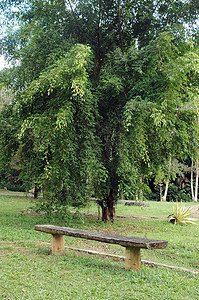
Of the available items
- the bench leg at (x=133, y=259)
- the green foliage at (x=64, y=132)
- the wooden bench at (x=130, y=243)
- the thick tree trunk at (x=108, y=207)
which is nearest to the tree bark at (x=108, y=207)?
the thick tree trunk at (x=108, y=207)

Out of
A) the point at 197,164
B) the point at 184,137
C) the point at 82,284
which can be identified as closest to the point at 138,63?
the point at 184,137

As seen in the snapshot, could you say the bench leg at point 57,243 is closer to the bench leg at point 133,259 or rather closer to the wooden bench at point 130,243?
the wooden bench at point 130,243

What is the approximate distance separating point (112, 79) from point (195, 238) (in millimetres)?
4811

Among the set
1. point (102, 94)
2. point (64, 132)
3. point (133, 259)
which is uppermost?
point (102, 94)

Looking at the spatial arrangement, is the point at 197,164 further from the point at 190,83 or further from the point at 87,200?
the point at 87,200

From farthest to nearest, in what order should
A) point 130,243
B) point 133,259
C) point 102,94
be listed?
point 102,94, point 133,259, point 130,243

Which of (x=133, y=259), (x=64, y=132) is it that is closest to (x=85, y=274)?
(x=133, y=259)

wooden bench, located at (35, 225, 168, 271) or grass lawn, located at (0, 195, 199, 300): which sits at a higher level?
wooden bench, located at (35, 225, 168, 271)

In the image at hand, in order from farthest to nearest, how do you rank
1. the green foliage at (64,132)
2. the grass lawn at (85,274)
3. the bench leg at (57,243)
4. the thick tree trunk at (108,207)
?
the thick tree trunk at (108,207) < the green foliage at (64,132) < the bench leg at (57,243) < the grass lawn at (85,274)

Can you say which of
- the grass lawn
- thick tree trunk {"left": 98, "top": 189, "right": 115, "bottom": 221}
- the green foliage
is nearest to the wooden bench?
the grass lawn

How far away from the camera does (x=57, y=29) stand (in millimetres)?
9344

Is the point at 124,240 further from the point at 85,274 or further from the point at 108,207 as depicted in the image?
the point at 108,207

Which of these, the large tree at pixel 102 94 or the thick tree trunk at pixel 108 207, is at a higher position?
the large tree at pixel 102 94

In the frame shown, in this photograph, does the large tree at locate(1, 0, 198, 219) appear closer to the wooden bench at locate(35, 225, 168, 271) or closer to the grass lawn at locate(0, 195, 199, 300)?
the grass lawn at locate(0, 195, 199, 300)
